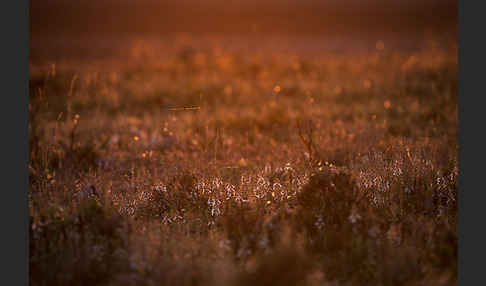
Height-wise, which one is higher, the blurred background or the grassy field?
the blurred background

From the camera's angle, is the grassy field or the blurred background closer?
the grassy field

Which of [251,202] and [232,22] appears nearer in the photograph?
[251,202]

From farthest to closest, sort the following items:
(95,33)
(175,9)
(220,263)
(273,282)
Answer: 1. (175,9)
2. (95,33)
3. (220,263)
4. (273,282)

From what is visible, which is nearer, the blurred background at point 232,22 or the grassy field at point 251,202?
the grassy field at point 251,202

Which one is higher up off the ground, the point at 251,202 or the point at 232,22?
the point at 232,22

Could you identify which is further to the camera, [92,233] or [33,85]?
[33,85]

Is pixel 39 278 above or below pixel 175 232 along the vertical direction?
below

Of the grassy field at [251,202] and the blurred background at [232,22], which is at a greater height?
the blurred background at [232,22]

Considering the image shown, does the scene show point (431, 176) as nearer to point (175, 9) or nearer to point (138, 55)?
point (138, 55)

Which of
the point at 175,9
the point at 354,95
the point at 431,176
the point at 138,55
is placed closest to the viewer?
the point at 431,176

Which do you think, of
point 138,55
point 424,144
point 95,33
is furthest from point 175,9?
point 424,144

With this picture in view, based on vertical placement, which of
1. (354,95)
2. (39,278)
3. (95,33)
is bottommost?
(39,278)
